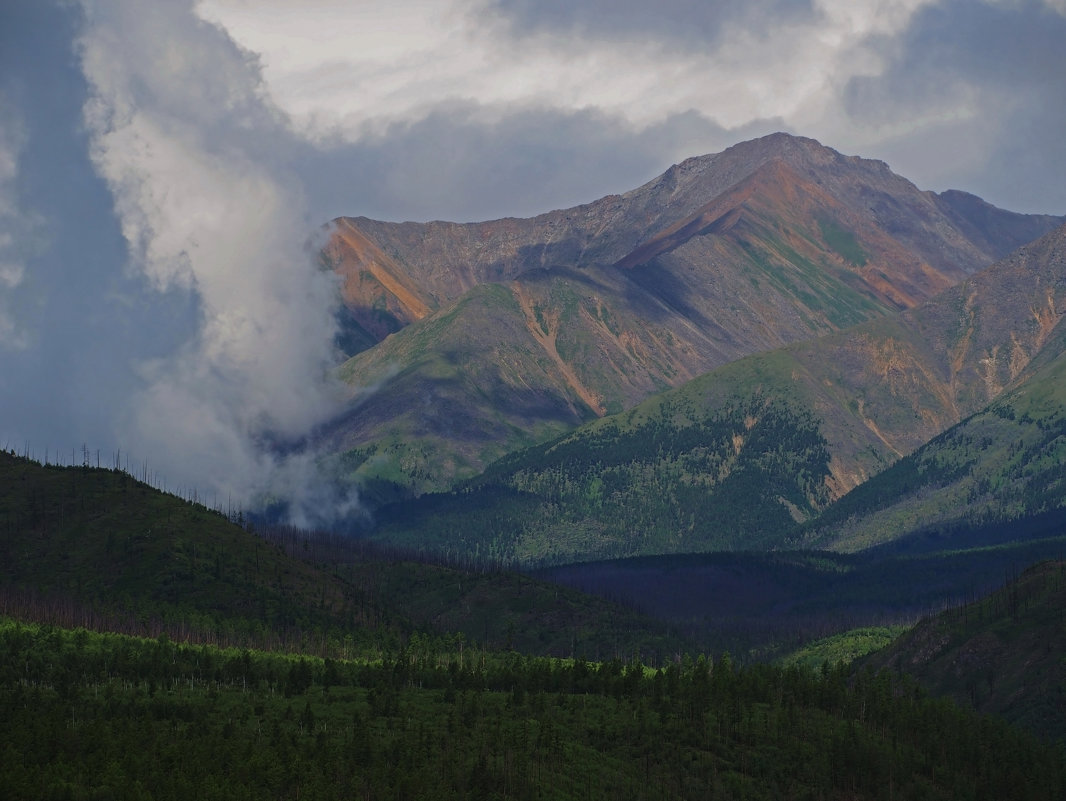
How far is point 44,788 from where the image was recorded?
655ft

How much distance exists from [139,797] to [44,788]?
11.1 metres

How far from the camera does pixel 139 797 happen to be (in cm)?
19988
